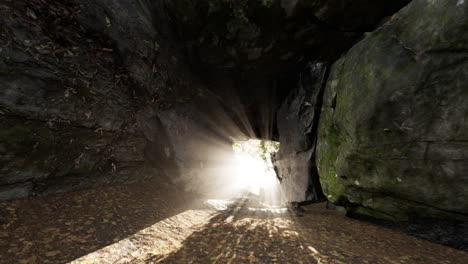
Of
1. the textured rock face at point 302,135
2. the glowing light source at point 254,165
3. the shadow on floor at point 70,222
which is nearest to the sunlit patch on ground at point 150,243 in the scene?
the shadow on floor at point 70,222

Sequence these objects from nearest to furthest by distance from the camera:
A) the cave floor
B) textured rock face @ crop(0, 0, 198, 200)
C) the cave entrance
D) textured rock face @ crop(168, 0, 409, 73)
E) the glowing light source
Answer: the cave floor
textured rock face @ crop(0, 0, 198, 200)
textured rock face @ crop(168, 0, 409, 73)
the cave entrance
the glowing light source

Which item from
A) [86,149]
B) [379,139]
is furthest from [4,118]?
[379,139]

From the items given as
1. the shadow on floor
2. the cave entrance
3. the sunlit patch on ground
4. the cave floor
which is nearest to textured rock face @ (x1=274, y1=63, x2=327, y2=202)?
the cave floor

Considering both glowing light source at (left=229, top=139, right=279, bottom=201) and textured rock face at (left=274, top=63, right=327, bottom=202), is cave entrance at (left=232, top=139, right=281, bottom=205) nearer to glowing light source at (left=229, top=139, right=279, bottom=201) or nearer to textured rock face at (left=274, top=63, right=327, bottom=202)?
glowing light source at (left=229, top=139, right=279, bottom=201)

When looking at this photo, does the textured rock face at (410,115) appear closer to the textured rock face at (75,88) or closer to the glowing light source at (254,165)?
the textured rock face at (75,88)

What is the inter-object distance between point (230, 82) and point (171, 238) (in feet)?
27.0

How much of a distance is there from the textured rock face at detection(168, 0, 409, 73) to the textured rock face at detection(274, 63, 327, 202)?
1240 mm

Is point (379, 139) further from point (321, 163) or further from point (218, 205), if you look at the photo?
point (218, 205)

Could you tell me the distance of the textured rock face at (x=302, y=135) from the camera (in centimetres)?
776

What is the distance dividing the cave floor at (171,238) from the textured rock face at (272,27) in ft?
24.0

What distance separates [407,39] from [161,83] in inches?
369

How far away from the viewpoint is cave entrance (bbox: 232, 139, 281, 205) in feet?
58.6

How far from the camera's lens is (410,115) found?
418cm

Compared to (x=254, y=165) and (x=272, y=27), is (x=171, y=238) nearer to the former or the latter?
(x=272, y=27)
